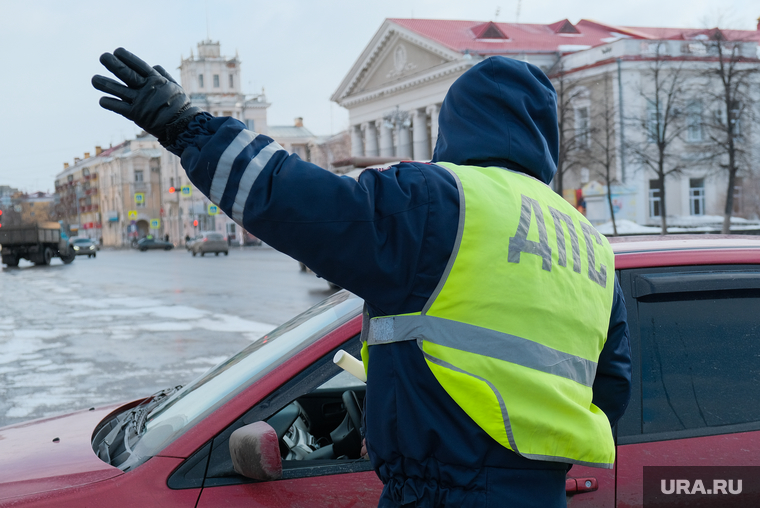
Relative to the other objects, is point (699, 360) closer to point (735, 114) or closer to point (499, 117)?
point (499, 117)

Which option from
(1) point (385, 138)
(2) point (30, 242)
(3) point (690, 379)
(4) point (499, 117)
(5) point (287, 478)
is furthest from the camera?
(1) point (385, 138)

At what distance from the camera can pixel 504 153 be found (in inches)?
62.9

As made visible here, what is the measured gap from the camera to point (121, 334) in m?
11.2

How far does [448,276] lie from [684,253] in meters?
1.26

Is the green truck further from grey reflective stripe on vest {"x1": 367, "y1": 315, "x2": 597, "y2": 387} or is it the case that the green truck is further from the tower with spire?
the tower with spire

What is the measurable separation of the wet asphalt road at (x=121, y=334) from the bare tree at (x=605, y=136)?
23.3 m

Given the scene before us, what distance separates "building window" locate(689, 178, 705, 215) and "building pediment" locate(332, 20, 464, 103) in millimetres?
17343

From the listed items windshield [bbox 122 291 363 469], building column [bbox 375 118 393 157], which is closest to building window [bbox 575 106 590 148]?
building column [bbox 375 118 393 157]

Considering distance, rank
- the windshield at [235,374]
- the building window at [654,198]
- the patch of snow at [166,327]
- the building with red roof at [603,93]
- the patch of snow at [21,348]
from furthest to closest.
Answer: the building window at [654,198], the building with red roof at [603,93], the patch of snow at [166,327], the patch of snow at [21,348], the windshield at [235,374]

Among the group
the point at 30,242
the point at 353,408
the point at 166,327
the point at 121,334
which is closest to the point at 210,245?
the point at 30,242

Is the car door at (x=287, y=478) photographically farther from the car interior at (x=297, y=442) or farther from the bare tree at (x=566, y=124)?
the bare tree at (x=566, y=124)

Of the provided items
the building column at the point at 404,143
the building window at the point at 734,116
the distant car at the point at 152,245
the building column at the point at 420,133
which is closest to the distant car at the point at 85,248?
the distant car at the point at 152,245

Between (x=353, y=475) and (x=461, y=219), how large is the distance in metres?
1.01

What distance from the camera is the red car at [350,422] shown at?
2.07 m
